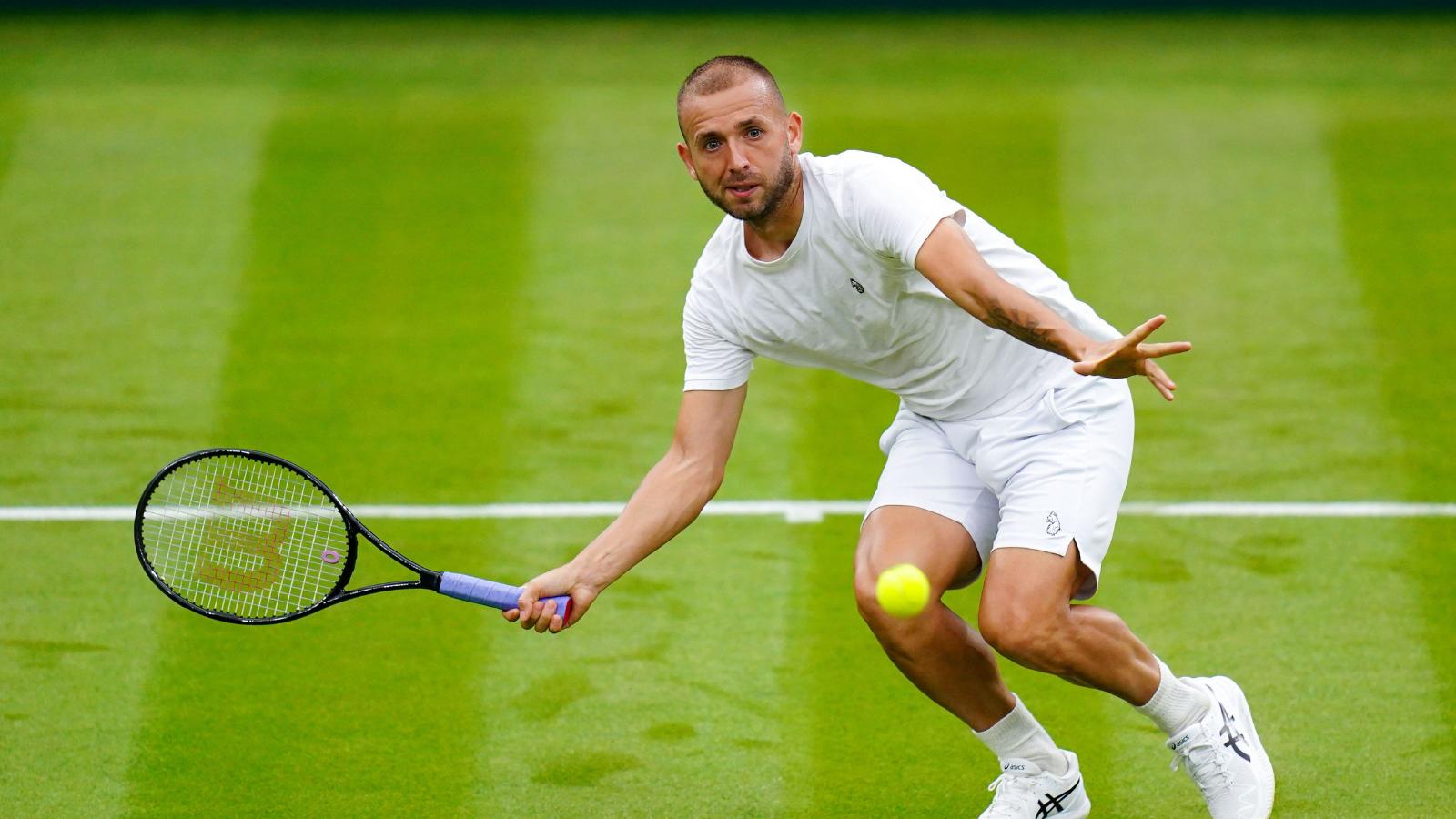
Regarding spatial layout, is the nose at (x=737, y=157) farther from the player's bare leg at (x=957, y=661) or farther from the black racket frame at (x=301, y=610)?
the black racket frame at (x=301, y=610)

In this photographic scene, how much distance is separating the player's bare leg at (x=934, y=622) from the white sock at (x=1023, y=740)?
0.10 feet

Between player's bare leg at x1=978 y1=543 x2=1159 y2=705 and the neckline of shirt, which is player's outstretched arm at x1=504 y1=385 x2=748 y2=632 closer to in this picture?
the neckline of shirt

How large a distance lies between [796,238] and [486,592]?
1.14 metres

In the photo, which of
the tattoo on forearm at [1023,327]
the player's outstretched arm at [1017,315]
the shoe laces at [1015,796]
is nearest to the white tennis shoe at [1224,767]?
the shoe laces at [1015,796]

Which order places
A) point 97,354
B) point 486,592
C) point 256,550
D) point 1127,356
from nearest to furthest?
point 1127,356
point 486,592
point 256,550
point 97,354

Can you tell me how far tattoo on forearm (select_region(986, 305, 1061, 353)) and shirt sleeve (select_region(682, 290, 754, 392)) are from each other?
2.65ft

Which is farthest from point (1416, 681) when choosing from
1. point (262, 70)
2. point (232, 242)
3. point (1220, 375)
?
point (262, 70)

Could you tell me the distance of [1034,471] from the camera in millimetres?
4340

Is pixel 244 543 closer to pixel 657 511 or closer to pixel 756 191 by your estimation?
pixel 657 511

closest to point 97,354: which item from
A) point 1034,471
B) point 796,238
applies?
point 796,238

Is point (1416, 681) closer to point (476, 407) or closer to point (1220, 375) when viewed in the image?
point (1220, 375)

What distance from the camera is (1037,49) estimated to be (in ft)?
34.7

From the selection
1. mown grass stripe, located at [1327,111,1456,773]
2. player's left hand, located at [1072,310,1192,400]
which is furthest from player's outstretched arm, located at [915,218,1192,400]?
mown grass stripe, located at [1327,111,1456,773]

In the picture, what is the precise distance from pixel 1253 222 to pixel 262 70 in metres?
5.69
